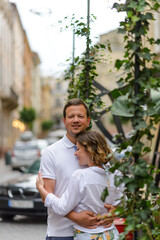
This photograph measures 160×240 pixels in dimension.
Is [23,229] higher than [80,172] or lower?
lower

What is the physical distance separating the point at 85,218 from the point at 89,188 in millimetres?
191

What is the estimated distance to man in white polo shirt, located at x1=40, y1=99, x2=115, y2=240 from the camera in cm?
328

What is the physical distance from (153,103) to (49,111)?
411 feet

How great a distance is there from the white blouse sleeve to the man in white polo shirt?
0.06m

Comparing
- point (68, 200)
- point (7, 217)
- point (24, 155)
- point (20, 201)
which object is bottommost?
point (24, 155)

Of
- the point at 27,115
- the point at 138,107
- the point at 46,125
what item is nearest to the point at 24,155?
the point at 138,107

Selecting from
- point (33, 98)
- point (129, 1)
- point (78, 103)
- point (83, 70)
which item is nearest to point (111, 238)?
point (78, 103)

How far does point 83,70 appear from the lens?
4.75 m

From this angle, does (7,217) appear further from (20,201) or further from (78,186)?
(78,186)

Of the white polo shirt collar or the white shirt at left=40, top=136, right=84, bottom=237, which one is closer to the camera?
the white shirt at left=40, top=136, right=84, bottom=237

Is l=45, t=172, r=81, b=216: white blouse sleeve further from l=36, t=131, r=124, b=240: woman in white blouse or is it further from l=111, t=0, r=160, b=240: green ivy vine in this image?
l=111, t=0, r=160, b=240: green ivy vine

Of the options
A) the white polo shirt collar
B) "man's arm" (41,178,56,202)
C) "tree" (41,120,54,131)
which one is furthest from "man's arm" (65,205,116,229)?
"tree" (41,120,54,131)

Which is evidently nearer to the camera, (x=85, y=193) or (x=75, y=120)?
(x=85, y=193)

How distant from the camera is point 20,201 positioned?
950 cm
